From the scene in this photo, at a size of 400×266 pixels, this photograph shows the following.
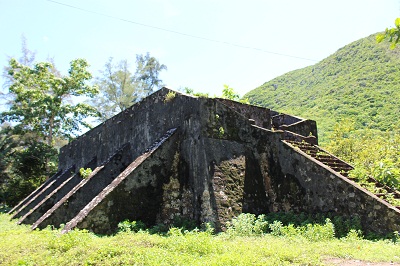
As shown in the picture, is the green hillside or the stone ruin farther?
the green hillside

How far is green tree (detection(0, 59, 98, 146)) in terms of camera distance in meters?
23.6

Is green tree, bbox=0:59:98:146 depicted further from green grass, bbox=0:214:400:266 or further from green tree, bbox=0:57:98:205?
green grass, bbox=0:214:400:266

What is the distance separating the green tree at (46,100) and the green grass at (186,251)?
1923cm

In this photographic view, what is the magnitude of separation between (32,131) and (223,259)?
76.6ft

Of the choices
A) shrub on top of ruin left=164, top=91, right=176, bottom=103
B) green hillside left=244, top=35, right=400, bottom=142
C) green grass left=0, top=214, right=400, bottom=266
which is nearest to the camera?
green grass left=0, top=214, right=400, bottom=266

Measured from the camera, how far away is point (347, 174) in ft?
26.1

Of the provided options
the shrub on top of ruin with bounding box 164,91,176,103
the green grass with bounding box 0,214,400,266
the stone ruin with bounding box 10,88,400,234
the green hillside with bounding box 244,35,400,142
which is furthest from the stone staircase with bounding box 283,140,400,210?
the green hillside with bounding box 244,35,400,142

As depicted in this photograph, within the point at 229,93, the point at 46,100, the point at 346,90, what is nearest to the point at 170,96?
the point at 229,93

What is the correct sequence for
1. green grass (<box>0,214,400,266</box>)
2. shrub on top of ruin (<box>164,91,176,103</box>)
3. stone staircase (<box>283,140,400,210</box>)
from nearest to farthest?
green grass (<box>0,214,400,266</box>) < stone staircase (<box>283,140,400,210</box>) < shrub on top of ruin (<box>164,91,176,103</box>)

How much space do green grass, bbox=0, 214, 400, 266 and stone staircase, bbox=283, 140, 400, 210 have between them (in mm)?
1352

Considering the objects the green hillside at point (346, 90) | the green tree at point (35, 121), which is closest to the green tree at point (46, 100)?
the green tree at point (35, 121)

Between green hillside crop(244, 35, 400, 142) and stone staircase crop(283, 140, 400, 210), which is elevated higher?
green hillside crop(244, 35, 400, 142)

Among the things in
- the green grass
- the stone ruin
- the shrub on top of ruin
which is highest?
the shrub on top of ruin

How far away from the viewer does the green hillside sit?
23203 millimetres
